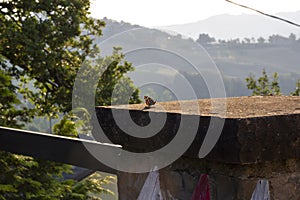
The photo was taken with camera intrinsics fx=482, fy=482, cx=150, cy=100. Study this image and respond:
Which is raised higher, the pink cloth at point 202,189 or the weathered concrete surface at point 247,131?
the weathered concrete surface at point 247,131

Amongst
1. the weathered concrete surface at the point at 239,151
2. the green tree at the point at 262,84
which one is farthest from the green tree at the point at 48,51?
the green tree at the point at 262,84

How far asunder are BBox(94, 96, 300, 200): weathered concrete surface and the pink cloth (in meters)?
0.01

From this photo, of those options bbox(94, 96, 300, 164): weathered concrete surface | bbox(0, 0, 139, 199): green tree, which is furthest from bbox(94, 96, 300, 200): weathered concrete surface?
bbox(0, 0, 139, 199): green tree

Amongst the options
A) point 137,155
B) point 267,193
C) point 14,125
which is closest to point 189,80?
point 137,155

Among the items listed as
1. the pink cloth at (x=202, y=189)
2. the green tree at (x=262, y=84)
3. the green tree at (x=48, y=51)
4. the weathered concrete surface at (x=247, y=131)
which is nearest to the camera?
the weathered concrete surface at (x=247, y=131)

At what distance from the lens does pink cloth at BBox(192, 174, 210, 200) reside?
3.61ft

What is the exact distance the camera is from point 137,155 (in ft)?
4.29

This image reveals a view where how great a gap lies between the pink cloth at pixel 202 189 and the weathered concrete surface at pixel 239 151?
0.6 inches

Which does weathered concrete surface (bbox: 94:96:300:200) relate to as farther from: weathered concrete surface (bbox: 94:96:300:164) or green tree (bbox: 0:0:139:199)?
green tree (bbox: 0:0:139:199)

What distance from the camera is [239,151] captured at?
98cm

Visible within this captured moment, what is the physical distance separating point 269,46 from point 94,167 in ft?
325

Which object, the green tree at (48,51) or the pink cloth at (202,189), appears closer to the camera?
the pink cloth at (202,189)

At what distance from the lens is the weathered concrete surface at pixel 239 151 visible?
0.99 metres

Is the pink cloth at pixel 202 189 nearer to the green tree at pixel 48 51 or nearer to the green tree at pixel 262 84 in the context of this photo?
the green tree at pixel 48 51
